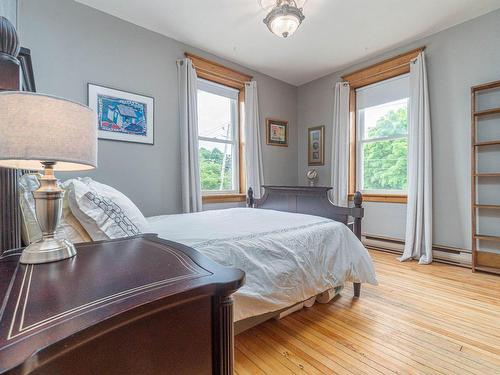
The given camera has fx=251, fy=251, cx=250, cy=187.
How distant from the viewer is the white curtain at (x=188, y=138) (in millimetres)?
2975

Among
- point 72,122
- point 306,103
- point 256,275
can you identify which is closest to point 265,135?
point 306,103

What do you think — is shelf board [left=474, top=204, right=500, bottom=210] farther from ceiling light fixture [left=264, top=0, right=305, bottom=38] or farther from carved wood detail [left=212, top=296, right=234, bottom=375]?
carved wood detail [left=212, top=296, right=234, bottom=375]

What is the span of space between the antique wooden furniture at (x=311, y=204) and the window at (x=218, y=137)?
0.62 m

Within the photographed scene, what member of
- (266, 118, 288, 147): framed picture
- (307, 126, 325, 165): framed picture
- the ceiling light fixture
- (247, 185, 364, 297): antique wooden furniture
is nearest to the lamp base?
(247, 185, 364, 297): antique wooden furniture

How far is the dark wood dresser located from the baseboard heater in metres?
3.31

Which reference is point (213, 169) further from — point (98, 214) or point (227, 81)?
point (98, 214)

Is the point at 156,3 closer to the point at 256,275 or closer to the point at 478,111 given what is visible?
the point at 256,275

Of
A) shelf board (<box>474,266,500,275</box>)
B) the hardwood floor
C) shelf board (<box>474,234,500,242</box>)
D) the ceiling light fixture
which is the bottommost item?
the hardwood floor

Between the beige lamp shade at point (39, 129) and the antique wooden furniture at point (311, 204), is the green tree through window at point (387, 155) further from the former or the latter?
the beige lamp shade at point (39, 129)

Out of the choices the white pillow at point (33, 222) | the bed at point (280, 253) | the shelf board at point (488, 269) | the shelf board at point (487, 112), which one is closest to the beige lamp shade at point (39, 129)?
the white pillow at point (33, 222)

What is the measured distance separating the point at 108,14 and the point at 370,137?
3591 mm

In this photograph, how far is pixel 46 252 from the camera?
0.78 m

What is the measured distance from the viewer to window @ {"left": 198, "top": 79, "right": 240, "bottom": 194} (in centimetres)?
342

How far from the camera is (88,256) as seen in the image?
33.9 inches
